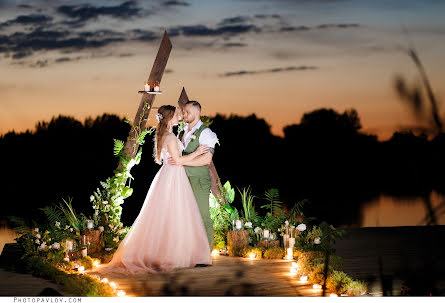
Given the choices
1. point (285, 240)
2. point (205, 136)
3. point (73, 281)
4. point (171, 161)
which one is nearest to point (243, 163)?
point (285, 240)

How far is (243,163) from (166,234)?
19578 mm

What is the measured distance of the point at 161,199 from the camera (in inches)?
249

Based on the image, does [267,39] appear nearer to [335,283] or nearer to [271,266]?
[271,266]

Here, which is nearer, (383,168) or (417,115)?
(417,115)

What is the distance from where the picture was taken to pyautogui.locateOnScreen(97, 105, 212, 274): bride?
606 cm

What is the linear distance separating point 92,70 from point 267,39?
4.30 m

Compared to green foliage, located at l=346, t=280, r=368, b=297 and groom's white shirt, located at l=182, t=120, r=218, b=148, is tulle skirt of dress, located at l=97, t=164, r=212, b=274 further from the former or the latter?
green foliage, located at l=346, t=280, r=368, b=297

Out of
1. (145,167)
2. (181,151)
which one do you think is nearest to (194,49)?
(181,151)

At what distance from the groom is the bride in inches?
11.9

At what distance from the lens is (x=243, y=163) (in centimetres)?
2570

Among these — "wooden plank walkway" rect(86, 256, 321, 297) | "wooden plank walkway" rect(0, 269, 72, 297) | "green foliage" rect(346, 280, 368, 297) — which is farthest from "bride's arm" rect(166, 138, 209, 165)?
"green foliage" rect(346, 280, 368, 297)

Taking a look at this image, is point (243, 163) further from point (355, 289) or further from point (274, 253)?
point (355, 289)

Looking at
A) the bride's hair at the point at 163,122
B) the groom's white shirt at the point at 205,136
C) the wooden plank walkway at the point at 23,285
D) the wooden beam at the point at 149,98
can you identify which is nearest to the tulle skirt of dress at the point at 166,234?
the bride's hair at the point at 163,122

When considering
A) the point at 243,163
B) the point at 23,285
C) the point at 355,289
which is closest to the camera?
the point at 355,289
